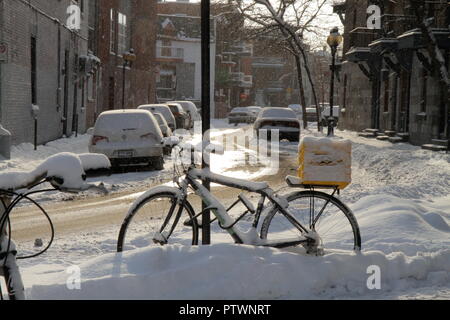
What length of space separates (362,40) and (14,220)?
1064 inches

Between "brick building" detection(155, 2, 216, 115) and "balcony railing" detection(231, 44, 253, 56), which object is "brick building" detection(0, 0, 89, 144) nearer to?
"brick building" detection(155, 2, 216, 115)

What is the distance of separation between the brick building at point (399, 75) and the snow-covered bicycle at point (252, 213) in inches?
563

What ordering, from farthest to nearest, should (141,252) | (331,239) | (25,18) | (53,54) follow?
(53,54) → (25,18) → (331,239) → (141,252)

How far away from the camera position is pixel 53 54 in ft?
80.7

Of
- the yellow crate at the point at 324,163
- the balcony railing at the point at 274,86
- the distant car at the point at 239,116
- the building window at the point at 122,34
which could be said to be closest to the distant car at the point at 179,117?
the building window at the point at 122,34

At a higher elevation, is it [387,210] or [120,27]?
[120,27]

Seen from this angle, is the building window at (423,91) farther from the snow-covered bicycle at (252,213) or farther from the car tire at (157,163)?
the snow-covered bicycle at (252,213)

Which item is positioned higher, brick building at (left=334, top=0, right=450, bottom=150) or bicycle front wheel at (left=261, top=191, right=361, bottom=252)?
brick building at (left=334, top=0, right=450, bottom=150)

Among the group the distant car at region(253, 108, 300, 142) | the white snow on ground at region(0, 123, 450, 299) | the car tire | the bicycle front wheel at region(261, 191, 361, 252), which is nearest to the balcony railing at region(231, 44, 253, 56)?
the distant car at region(253, 108, 300, 142)

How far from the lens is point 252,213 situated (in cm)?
557

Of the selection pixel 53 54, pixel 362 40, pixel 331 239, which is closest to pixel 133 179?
pixel 331 239

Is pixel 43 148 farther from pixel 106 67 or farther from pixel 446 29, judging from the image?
pixel 106 67

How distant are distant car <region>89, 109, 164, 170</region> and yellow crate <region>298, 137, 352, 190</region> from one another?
9.89m

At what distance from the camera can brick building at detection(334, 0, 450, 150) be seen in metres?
22.6
